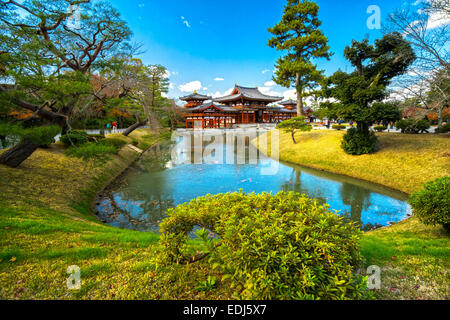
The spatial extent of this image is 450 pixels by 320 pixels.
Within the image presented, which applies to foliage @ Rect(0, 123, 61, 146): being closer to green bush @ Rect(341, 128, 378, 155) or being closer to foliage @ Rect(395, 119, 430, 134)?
green bush @ Rect(341, 128, 378, 155)

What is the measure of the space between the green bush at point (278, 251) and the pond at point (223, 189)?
13.6 ft

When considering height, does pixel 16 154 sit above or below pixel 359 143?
below

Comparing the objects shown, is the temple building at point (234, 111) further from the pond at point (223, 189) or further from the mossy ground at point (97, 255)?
the mossy ground at point (97, 255)

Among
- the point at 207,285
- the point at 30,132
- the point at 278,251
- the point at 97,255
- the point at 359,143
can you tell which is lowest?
the point at 97,255

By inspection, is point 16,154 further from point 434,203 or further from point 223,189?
point 434,203

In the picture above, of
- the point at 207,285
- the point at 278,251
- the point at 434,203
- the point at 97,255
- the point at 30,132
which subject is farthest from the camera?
the point at 30,132

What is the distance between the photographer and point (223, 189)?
395 inches

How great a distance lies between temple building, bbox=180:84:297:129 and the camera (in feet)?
125

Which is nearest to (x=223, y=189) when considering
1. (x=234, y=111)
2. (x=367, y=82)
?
(x=367, y=82)

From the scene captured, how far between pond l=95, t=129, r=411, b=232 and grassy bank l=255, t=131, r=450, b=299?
1090mm

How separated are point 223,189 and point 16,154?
377 inches

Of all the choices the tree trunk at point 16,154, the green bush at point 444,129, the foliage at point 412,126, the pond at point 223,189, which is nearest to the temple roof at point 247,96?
the foliage at point 412,126

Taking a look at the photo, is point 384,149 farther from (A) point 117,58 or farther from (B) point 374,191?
(A) point 117,58

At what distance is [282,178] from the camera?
12.1m
